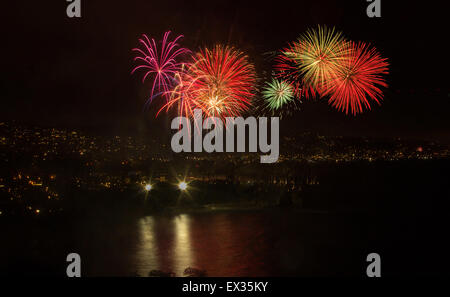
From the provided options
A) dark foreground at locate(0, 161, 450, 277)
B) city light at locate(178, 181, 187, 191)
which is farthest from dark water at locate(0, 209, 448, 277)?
city light at locate(178, 181, 187, 191)

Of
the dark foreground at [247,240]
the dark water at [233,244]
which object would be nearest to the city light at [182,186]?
the dark foreground at [247,240]

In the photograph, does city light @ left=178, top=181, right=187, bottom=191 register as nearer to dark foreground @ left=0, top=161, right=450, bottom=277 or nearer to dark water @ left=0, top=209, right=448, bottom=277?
dark foreground @ left=0, top=161, right=450, bottom=277

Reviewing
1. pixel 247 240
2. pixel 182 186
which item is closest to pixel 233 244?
pixel 247 240

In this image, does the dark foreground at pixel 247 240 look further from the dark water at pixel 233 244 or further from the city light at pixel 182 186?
the city light at pixel 182 186

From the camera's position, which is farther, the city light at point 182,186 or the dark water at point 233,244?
the city light at point 182,186

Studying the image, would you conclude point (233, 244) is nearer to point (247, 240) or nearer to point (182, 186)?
point (247, 240)
